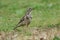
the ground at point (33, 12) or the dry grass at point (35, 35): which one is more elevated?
the dry grass at point (35, 35)

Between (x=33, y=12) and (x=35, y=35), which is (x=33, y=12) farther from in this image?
(x=35, y=35)

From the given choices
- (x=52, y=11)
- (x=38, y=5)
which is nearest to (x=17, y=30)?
(x=52, y=11)

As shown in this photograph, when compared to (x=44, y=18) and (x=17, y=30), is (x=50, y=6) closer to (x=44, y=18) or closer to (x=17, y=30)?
(x=44, y=18)

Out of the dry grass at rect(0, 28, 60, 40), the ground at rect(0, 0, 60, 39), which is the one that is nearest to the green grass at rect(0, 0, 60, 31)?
the ground at rect(0, 0, 60, 39)

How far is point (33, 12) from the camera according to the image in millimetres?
19078

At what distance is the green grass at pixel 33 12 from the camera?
52.4 ft

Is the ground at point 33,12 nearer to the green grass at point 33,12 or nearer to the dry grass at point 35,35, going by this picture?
→ the green grass at point 33,12

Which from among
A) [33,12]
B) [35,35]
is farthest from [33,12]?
[35,35]

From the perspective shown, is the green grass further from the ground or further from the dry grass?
the dry grass

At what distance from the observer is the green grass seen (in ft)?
52.4

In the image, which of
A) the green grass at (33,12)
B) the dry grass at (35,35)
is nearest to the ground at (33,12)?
the green grass at (33,12)

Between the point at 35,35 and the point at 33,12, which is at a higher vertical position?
the point at 35,35

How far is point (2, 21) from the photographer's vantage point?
16.3 metres

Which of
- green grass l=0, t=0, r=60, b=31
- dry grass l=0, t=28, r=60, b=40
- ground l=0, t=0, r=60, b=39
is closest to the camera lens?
dry grass l=0, t=28, r=60, b=40
